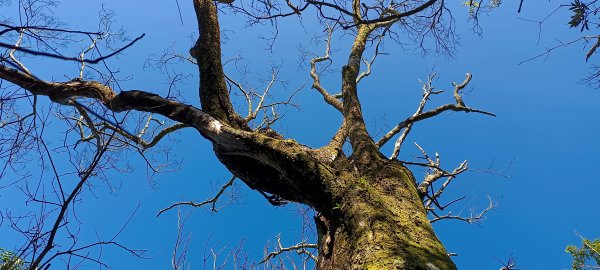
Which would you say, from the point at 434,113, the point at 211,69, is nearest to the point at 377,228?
the point at 211,69

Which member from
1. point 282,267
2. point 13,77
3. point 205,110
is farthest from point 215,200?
point 13,77

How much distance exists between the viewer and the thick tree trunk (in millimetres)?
2258

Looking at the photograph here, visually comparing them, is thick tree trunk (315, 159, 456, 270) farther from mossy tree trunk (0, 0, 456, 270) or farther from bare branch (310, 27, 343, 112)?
bare branch (310, 27, 343, 112)

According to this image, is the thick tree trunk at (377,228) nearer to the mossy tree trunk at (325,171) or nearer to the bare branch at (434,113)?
the mossy tree trunk at (325,171)

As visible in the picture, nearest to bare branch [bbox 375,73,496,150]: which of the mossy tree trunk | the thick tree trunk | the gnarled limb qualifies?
the mossy tree trunk

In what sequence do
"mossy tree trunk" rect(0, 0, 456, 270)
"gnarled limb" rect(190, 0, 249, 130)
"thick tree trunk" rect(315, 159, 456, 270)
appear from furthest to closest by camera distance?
"gnarled limb" rect(190, 0, 249, 130), "mossy tree trunk" rect(0, 0, 456, 270), "thick tree trunk" rect(315, 159, 456, 270)

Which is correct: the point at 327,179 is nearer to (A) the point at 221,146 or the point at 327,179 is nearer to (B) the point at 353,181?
(B) the point at 353,181

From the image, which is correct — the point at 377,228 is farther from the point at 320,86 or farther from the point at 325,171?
the point at 320,86

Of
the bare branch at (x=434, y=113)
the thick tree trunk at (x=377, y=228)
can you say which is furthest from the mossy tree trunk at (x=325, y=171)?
the bare branch at (x=434, y=113)

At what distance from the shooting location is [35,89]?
11.1 ft

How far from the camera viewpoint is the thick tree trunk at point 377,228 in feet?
7.41

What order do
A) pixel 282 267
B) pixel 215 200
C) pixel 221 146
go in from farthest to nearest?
pixel 215 200 → pixel 282 267 → pixel 221 146

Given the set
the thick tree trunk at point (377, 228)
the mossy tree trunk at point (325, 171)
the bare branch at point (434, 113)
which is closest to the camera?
the thick tree trunk at point (377, 228)

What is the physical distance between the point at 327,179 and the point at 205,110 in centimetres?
156
